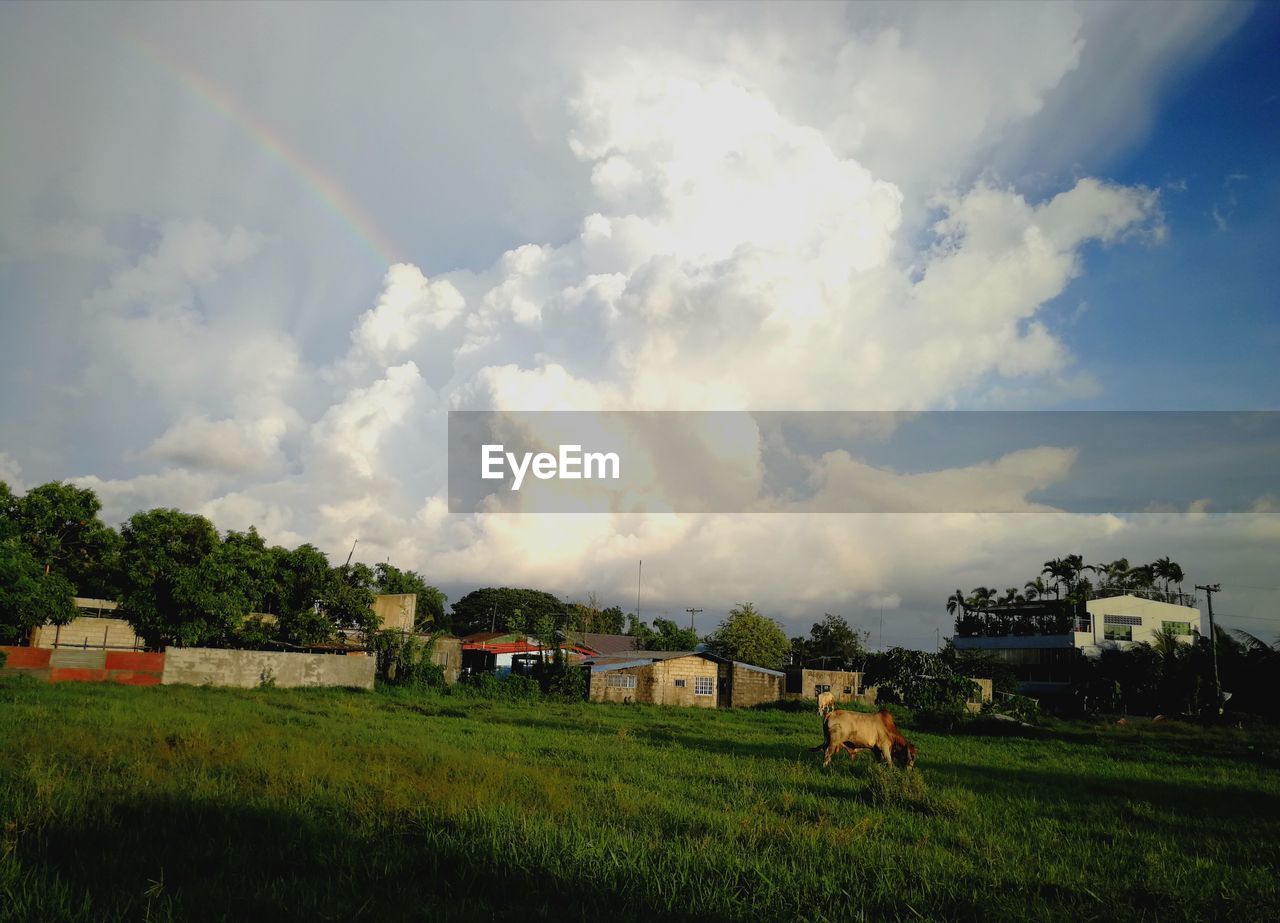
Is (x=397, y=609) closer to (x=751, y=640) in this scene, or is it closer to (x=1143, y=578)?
(x=751, y=640)

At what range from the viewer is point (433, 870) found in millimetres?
7297

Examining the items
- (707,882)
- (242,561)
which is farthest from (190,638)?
(707,882)

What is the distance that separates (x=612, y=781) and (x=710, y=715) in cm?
2513

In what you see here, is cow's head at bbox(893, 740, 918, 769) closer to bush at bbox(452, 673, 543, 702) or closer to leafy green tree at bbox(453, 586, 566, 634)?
bush at bbox(452, 673, 543, 702)

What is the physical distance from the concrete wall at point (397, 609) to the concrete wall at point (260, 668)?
23614 mm

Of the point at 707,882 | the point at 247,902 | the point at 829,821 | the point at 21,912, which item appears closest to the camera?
the point at 21,912

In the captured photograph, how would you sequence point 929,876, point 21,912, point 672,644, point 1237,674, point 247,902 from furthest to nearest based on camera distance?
point 672,644, point 1237,674, point 929,876, point 247,902, point 21,912

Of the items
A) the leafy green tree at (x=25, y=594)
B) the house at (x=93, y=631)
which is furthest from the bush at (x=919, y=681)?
the house at (x=93, y=631)

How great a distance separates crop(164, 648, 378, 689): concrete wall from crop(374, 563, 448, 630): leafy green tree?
11951mm

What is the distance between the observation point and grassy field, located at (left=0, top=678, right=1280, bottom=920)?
6.72 metres

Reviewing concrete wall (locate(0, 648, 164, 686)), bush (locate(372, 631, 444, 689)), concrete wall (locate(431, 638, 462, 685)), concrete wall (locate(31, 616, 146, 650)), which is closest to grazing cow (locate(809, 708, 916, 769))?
bush (locate(372, 631, 444, 689))

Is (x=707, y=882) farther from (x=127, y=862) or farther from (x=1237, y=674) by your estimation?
(x=1237, y=674)

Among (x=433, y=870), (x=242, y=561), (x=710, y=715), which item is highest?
(x=242, y=561)

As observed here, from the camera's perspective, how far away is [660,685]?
44969 mm
